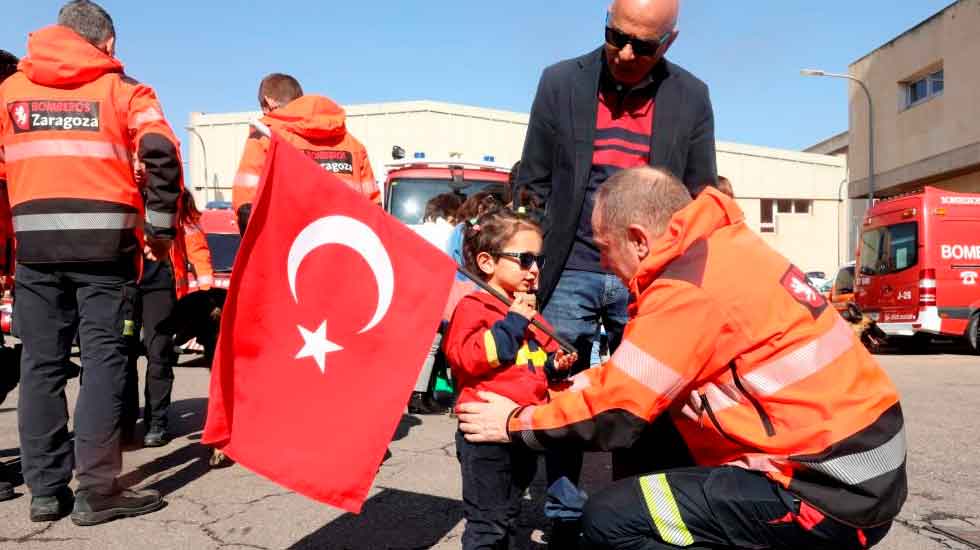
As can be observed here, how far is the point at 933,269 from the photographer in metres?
12.7

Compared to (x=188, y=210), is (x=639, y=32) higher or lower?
higher

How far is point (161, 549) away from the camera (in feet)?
10.4

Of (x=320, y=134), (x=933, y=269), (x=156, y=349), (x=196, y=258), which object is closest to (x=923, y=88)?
(x=933, y=269)

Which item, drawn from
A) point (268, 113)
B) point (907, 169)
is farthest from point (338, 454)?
point (907, 169)

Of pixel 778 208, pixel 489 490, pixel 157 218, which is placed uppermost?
pixel 778 208

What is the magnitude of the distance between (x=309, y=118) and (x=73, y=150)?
60.9 inches

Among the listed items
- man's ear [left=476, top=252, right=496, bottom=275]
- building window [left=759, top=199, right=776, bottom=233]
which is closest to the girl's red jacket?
man's ear [left=476, top=252, right=496, bottom=275]

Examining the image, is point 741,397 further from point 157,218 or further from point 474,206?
point 474,206

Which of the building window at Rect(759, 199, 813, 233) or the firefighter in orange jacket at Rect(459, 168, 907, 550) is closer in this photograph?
the firefighter in orange jacket at Rect(459, 168, 907, 550)

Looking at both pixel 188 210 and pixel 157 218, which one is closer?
pixel 157 218

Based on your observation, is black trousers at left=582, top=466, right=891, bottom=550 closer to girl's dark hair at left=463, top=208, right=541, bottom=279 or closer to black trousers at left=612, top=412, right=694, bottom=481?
black trousers at left=612, top=412, right=694, bottom=481

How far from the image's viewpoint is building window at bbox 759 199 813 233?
3941 cm

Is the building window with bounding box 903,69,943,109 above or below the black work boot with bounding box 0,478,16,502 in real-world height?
above

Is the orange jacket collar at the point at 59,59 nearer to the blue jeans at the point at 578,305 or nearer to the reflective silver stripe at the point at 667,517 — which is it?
the blue jeans at the point at 578,305
